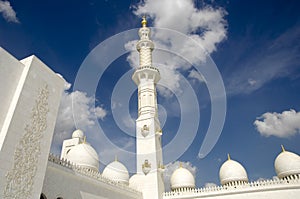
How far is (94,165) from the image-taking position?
45.0ft

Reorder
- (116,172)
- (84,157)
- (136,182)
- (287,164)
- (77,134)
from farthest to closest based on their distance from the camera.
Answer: (77,134), (116,172), (136,182), (287,164), (84,157)

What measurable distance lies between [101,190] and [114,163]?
5815mm

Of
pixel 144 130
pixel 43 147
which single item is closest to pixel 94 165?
pixel 144 130

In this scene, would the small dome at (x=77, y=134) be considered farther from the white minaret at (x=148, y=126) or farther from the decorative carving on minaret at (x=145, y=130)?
the decorative carving on minaret at (x=145, y=130)

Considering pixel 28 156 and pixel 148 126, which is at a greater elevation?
pixel 148 126

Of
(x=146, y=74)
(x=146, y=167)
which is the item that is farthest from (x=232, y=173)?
(x=146, y=74)

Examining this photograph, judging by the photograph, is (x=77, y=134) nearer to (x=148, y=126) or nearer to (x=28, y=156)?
(x=148, y=126)

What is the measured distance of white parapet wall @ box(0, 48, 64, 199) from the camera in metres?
5.95

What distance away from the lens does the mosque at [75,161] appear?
6.28 m

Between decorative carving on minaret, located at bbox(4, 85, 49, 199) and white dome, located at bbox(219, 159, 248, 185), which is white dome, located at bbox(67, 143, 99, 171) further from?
white dome, located at bbox(219, 159, 248, 185)

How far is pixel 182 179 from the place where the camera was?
1655cm

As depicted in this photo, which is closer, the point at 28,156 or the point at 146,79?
the point at 28,156

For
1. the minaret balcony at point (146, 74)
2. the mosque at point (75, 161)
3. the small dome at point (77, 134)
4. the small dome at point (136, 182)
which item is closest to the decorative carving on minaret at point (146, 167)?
the mosque at point (75, 161)

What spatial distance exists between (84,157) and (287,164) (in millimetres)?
12739
